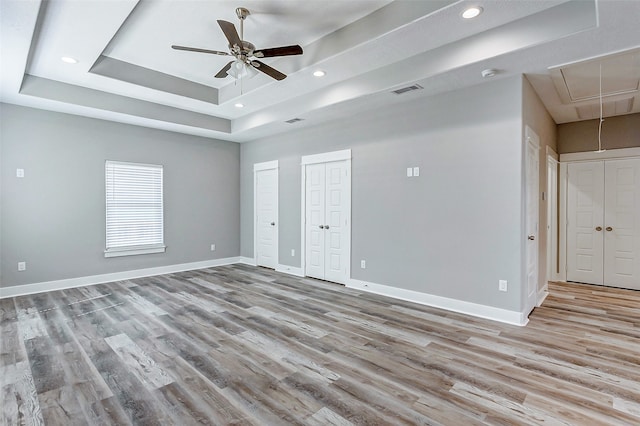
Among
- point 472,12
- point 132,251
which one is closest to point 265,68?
point 472,12

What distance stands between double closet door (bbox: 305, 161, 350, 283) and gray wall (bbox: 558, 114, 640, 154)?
402 cm

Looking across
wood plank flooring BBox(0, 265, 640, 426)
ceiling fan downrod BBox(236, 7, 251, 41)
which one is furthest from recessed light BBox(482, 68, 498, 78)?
wood plank flooring BBox(0, 265, 640, 426)

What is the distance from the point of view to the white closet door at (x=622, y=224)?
5004 millimetres

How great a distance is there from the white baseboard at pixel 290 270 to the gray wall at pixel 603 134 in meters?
5.26

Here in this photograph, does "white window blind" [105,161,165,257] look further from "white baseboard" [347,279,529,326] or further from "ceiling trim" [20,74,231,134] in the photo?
"white baseboard" [347,279,529,326]

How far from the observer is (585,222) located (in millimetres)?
5445

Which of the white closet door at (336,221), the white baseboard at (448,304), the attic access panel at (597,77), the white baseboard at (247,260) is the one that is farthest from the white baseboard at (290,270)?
the attic access panel at (597,77)

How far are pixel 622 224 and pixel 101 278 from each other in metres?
8.79

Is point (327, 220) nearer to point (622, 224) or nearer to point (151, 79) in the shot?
point (151, 79)

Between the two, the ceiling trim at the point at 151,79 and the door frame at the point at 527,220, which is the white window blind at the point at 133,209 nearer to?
the ceiling trim at the point at 151,79

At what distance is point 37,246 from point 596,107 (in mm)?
8838

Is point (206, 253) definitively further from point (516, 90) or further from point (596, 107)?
point (596, 107)

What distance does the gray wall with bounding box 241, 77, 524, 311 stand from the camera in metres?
3.62

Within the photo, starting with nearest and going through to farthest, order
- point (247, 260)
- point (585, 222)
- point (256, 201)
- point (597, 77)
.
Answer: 1. point (597, 77)
2. point (585, 222)
3. point (256, 201)
4. point (247, 260)
